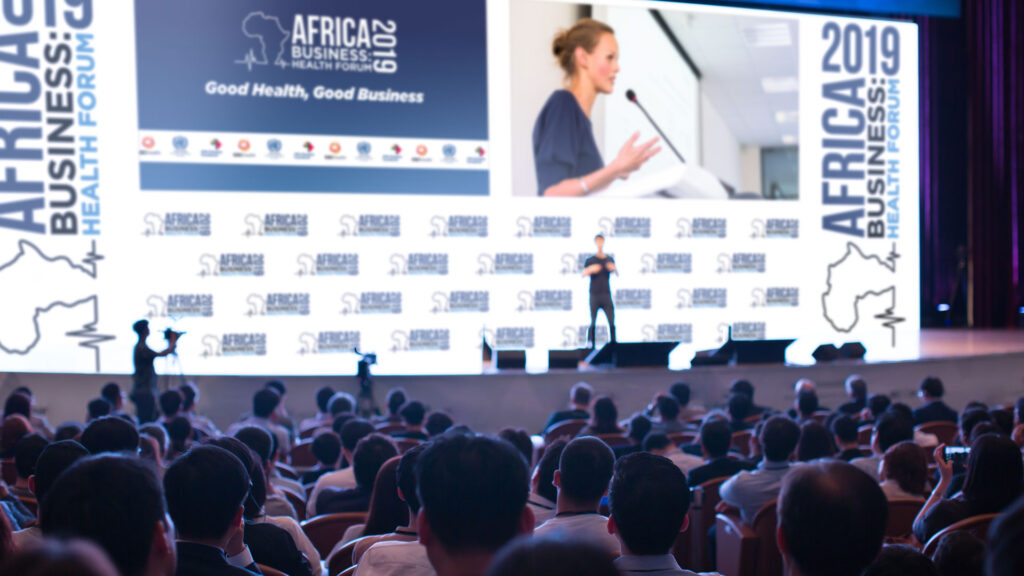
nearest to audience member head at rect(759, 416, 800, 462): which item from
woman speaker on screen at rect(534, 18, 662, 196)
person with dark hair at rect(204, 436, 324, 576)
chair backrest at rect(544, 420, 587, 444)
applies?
chair backrest at rect(544, 420, 587, 444)

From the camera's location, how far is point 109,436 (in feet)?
9.09

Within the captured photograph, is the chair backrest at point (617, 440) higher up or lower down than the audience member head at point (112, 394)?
lower down

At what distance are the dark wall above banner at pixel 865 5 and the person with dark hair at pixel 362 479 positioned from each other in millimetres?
7666

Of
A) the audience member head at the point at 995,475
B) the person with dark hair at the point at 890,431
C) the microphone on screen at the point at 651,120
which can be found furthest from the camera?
the microphone on screen at the point at 651,120

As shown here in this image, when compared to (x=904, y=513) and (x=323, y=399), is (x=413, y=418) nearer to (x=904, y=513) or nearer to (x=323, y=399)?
(x=323, y=399)

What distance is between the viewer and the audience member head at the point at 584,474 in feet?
6.98

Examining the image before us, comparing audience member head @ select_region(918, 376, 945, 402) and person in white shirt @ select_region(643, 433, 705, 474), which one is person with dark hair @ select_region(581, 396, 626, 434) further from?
audience member head @ select_region(918, 376, 945, 402)

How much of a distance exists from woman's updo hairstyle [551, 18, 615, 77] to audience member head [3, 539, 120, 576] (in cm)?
839

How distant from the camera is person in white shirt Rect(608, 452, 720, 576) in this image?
66.6 inches

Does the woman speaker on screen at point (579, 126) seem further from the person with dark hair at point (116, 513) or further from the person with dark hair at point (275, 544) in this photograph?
the person with dark hair at point (116, 513)

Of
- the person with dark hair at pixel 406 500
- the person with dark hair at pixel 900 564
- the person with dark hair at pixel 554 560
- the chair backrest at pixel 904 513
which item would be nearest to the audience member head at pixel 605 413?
the chair backrest at pixel 904 513

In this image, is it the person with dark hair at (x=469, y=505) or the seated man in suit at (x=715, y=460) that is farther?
the seated man in suit at (x=715, y=460)

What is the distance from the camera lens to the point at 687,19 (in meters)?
9.01

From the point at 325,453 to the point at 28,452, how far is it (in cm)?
124
